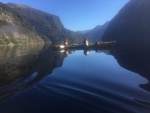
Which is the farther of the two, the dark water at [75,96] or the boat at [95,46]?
the boat at [95,46]

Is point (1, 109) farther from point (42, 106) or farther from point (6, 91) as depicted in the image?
point (6, 91)

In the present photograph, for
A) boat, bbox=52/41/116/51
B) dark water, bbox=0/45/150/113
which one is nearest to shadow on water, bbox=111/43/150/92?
dark water, bbox=0/45/150/113

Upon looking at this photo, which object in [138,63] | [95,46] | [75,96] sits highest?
[75,96]

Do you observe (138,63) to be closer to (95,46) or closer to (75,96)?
(75,96)

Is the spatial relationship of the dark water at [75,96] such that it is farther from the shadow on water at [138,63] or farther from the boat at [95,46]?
the boat at [95,46]

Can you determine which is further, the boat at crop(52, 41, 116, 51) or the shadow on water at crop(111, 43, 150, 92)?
the boat at crop(52, 41, 116, 51)

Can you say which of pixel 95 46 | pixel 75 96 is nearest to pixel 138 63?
pixel 75 96

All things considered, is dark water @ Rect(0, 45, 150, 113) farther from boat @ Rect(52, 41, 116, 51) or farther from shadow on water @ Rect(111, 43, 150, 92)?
boat @ Rect(52, 41, 116, 51)

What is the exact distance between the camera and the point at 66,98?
19453mm

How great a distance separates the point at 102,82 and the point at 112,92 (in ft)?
15.3

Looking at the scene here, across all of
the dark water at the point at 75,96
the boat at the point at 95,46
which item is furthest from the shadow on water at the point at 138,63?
the boat at the point at 95,46

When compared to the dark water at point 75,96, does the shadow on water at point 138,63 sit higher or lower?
lower

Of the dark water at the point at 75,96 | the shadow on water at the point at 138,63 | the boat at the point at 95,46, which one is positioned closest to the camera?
the dark water at the point at 75,96

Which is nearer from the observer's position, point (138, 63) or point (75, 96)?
point (75, 96)
